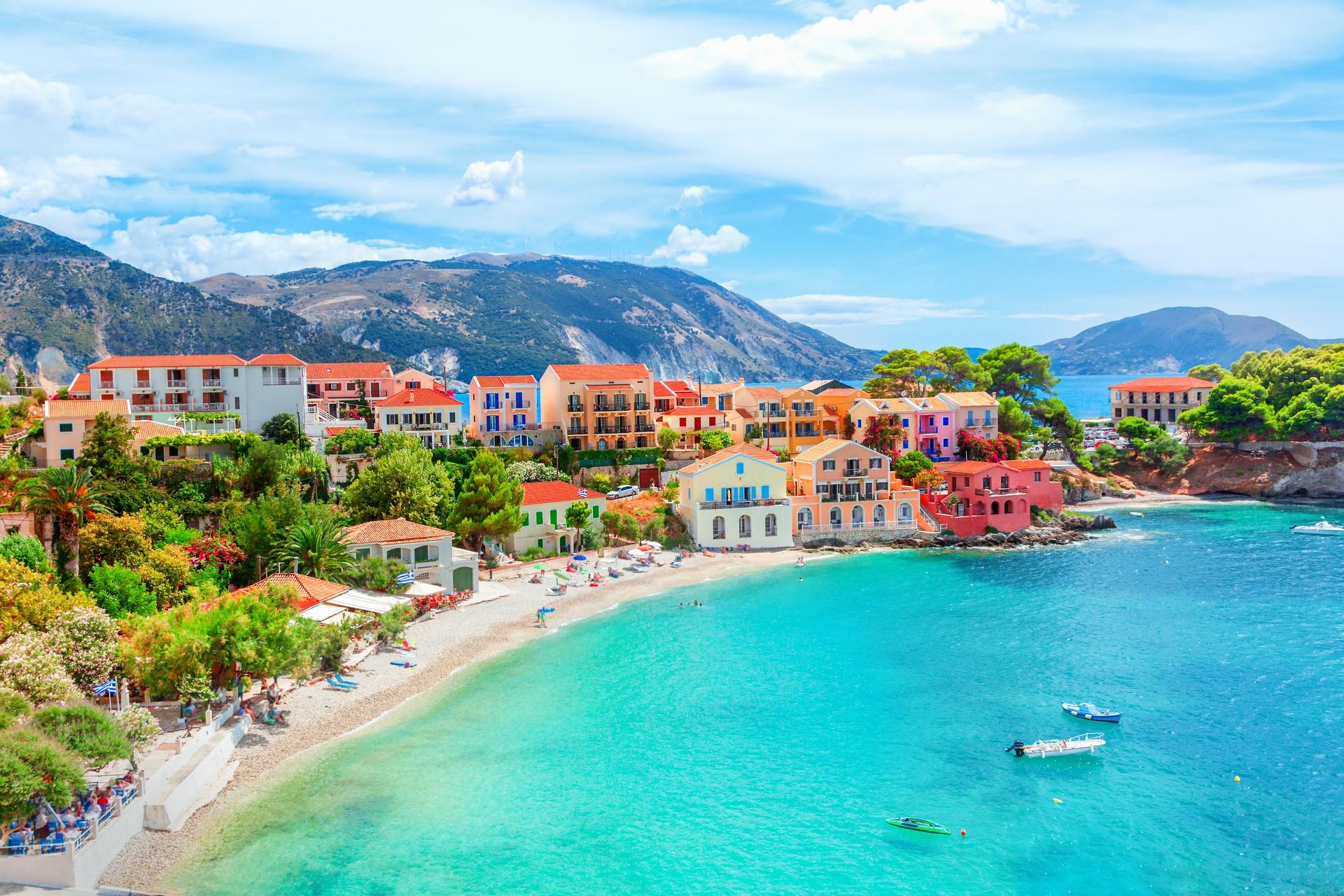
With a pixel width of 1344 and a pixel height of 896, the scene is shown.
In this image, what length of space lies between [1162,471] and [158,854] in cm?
9163

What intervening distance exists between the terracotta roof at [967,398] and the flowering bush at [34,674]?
6882 centimetres

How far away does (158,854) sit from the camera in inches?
877

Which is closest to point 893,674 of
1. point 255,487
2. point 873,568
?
point 873,568

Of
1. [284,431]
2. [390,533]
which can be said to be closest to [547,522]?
[390,533]

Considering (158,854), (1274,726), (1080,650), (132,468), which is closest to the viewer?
(158,854)

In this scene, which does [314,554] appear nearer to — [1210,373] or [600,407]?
[600,407]

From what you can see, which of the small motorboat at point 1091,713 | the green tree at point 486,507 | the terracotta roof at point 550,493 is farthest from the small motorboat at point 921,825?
the terracotta roof at point 550,493

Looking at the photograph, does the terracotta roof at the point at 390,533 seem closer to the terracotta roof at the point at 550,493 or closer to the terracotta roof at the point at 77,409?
the terracotta roof at the point at 550,493

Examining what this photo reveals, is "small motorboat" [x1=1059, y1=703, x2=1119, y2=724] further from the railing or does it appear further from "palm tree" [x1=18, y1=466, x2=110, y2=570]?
"palm tree" [x1=18, y1=466, x2=110, y2=570]

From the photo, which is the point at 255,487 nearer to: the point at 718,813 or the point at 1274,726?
the point at 718,813

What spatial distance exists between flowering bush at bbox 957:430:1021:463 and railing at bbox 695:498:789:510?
21834mm

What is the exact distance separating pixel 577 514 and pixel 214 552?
68.2 feet

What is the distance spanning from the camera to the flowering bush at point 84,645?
88.5 ft

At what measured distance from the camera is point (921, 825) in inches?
977
